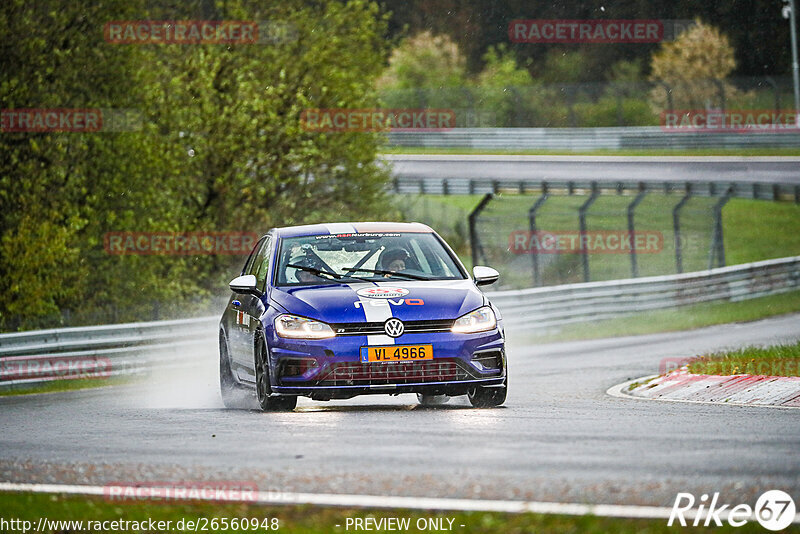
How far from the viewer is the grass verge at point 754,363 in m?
13.4

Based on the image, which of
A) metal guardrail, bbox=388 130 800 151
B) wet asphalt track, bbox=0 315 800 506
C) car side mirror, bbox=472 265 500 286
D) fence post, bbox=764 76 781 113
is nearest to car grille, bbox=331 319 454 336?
Result: wet asphalt track, bbox=0 315 800 506

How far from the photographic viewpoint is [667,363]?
17469mm

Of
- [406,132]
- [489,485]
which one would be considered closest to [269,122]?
[489,485]

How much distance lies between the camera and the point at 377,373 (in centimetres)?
1042

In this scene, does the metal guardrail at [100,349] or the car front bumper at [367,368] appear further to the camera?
the metal guardrail at [100,349]

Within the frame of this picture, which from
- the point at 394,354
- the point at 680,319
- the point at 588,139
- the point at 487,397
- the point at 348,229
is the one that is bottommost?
the point at 680,319

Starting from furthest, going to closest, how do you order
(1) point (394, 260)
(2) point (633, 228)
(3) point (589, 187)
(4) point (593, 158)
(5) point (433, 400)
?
1. (4) point (593, 158)
2. (3) point (589, 187)
3. (2) point (633, 228)
4. (5) point (433, 400)
5. (1) point (394, 260)

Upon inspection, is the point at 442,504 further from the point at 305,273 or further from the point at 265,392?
the point at 305,273

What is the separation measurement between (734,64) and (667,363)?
45.3 m

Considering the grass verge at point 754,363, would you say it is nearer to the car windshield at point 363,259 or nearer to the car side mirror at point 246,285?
the car windshield at point 363,259

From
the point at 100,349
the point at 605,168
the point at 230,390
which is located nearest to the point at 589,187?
the point at 605,168

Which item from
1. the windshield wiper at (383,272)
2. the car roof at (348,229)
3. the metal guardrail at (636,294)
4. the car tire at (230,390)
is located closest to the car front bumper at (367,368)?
the windshield wiper at (383,272)

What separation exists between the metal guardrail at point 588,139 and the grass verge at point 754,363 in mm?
35561

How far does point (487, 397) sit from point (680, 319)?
16.8m
